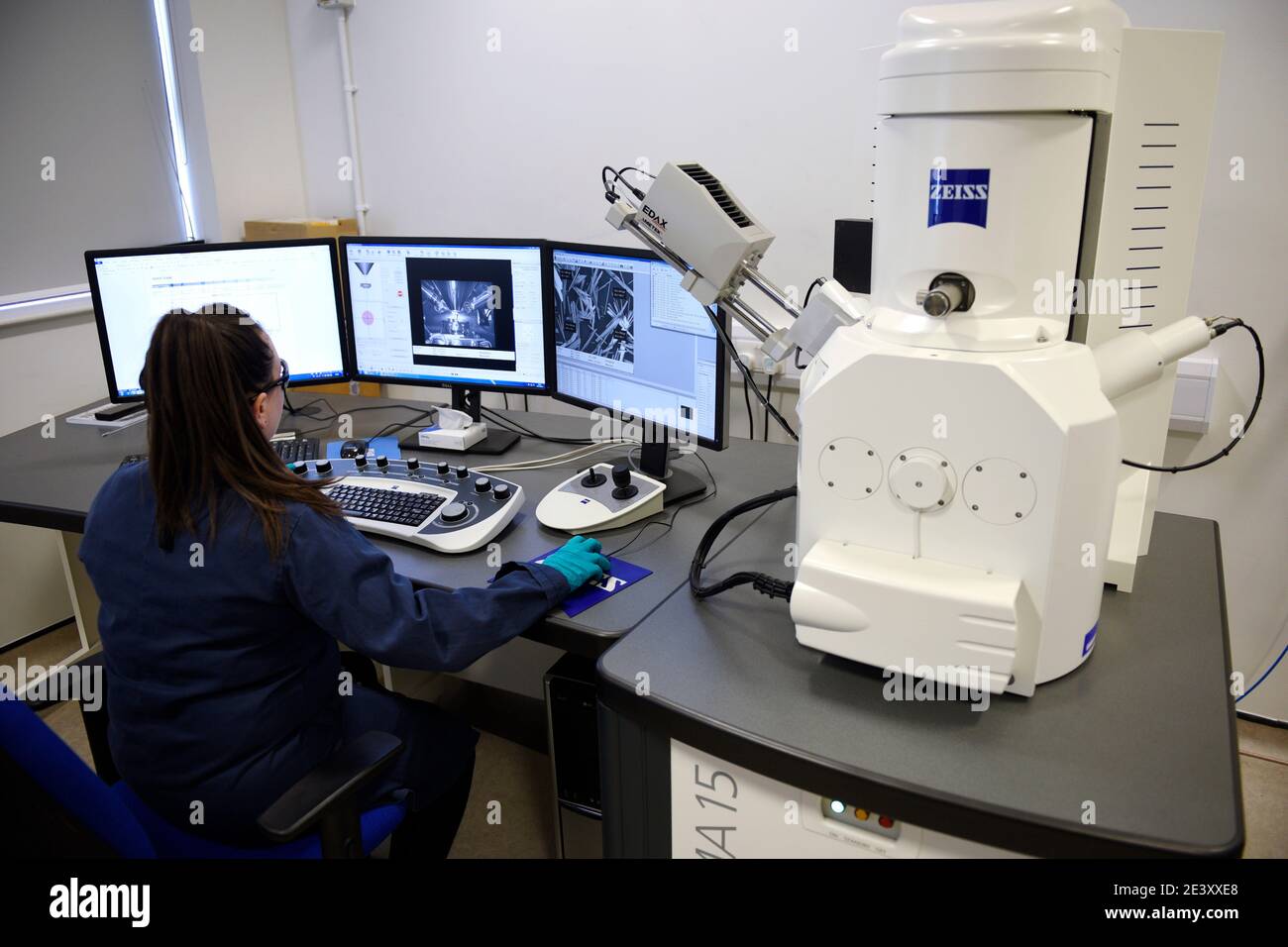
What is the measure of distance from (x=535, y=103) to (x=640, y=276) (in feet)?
4.11

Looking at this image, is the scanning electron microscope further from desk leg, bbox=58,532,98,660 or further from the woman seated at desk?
desk leg, bbox=58,532,98,660

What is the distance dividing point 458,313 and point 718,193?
0.88 meters

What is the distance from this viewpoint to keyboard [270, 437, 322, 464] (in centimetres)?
199

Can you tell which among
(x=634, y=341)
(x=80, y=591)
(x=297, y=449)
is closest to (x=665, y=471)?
(x=634, y=341)

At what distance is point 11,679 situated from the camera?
2.53 meters

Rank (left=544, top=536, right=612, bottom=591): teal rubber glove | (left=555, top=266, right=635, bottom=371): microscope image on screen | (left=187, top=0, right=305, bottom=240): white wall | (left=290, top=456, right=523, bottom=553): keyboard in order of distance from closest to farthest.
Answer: (left=544, top=536, right=612, bottom=591): teal rubber glove, (left=290, top=456, right=523, bottom=553): keyboard, (left=555, top=266, right=635, bottom=371): microscope image on screen, (left=187, top=0, right=305, bottom=240): white wall

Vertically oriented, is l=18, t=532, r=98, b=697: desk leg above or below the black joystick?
below

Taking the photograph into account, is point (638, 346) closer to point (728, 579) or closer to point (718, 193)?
point (718, 193)

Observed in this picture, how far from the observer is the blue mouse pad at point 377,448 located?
2027 mm

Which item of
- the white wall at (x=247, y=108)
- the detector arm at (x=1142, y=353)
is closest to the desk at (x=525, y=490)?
the detector arm at (x=1142, y=353)

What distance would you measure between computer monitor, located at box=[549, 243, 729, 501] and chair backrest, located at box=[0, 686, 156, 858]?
3.42 ft

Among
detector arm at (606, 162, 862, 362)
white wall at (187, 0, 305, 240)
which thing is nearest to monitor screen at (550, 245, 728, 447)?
detector arm at (606, 162, 862, 362)

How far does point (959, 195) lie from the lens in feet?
3.37
